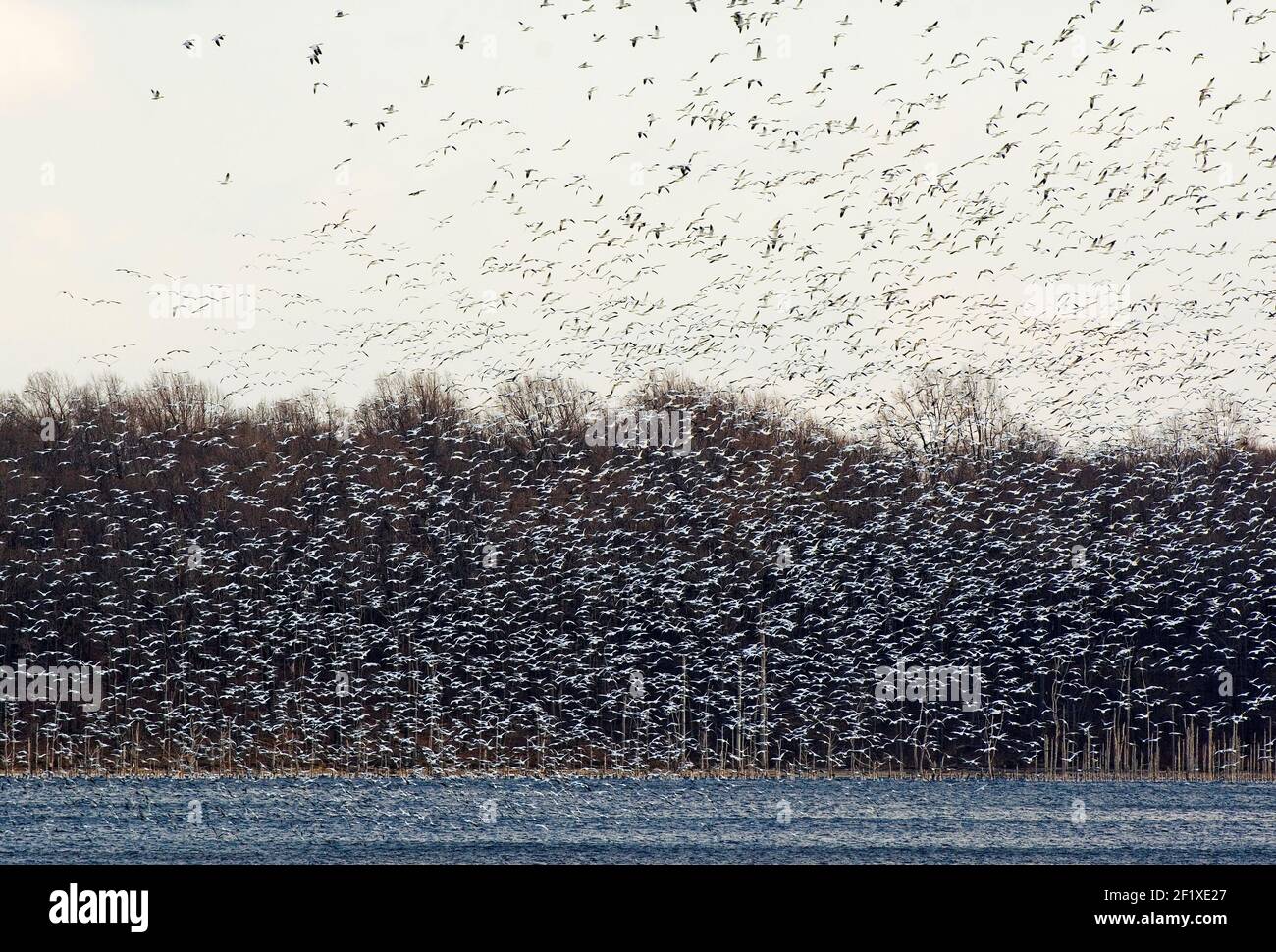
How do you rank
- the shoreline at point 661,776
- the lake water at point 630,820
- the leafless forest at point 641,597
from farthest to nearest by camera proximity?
the leafless forest at point 641,597 → the shoreline at point 661,776 → the lake water at point 630,820

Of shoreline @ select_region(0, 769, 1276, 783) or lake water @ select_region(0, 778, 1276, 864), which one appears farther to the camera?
shoreline @ select_region(0, 769, 1276, 783)

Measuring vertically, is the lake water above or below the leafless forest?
below

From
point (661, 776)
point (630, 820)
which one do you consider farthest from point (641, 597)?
point (630, 820)

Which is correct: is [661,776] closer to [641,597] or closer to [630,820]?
[641,597]

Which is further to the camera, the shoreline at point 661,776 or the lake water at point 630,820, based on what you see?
the shoreline at point 661,776

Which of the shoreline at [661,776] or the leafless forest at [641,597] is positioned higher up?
the leafless forest at [641,597]

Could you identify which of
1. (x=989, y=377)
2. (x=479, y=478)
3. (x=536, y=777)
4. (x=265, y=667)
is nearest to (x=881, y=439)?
(x=989, y=377)

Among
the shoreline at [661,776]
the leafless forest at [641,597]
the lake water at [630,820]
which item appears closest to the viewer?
the lake water at [630,820]

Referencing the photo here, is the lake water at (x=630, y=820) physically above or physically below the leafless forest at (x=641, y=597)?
below
